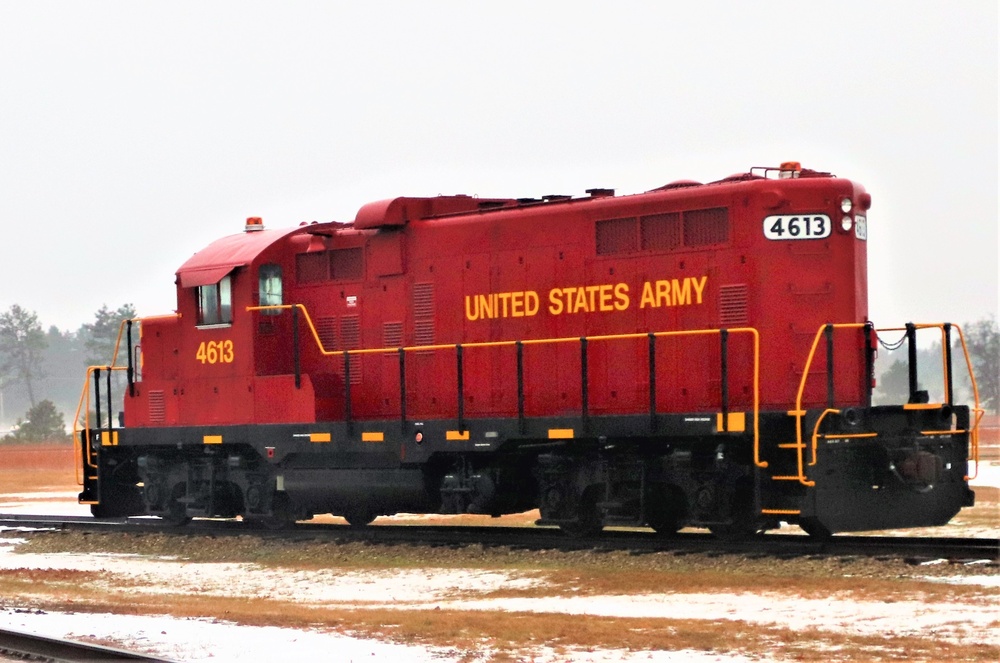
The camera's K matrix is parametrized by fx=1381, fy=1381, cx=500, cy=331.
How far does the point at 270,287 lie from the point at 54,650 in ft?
30.1

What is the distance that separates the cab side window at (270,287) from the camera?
58.3 ft

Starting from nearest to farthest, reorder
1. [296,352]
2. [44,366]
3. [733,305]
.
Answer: [733,305] < [296,352] < [44,366]

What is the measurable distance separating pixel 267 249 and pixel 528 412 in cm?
439

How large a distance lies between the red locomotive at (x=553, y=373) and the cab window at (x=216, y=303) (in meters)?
0.04

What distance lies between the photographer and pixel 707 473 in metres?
14.0

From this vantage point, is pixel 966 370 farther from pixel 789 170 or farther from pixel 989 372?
pixel 789 170

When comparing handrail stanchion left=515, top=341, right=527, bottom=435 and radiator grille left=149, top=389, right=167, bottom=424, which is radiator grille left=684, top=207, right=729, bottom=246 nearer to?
handrail stanchion left=515, top=341, right=527, bottom=435

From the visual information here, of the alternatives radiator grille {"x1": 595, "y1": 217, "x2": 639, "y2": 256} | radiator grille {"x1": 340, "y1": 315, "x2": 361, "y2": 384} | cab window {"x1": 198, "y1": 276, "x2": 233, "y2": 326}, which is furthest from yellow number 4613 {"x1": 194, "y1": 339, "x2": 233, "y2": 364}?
radiator grille {"x1": 595, "y1": 217, "x2": 639, "y2": 256}

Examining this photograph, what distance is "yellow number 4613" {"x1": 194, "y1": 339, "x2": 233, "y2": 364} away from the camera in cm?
1808

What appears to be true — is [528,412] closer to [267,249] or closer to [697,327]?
[697,327]

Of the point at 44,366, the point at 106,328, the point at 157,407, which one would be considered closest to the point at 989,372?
the point at 106,328

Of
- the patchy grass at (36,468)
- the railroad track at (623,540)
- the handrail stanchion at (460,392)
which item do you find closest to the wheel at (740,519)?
the railroad track at (623,540)

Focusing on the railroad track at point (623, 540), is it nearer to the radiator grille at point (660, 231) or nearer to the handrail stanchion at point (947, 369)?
the handrail stanchion at point (947, 369)

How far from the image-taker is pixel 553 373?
1548cm
